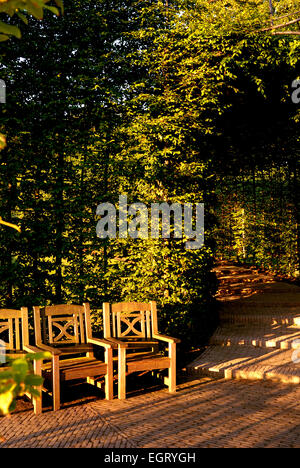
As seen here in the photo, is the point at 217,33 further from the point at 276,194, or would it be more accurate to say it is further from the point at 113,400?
the point at 276,194

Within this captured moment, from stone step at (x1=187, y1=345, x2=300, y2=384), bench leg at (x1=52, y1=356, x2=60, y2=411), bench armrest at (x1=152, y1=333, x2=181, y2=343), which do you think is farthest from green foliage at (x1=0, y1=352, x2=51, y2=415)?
stone step at (x1=187, y1=345, x2=300, y2=384)

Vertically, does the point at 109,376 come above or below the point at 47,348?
below

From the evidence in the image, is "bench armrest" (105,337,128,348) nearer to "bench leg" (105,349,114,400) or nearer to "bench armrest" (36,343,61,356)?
Answer: "bench leg" (105,349,114,400)

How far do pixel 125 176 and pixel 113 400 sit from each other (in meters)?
3.42

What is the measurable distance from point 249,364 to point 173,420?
6.69 feet

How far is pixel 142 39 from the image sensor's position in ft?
23.2

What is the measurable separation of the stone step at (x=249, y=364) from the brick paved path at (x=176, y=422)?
0.85 feet

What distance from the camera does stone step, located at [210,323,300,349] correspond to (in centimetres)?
678

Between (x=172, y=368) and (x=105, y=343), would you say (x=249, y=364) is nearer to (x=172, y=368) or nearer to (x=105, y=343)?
(x=172, y=368)

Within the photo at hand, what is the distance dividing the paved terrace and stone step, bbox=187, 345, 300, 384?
0.44ft

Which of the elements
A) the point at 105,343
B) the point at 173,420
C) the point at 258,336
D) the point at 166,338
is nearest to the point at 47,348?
the point at 105,343

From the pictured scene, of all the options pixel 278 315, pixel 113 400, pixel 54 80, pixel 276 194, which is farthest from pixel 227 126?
pixel 113 400

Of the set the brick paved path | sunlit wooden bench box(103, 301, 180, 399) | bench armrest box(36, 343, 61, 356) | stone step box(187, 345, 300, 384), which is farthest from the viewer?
stone step box(187, 345, 300, 384)

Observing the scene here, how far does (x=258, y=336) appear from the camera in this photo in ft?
23.4
